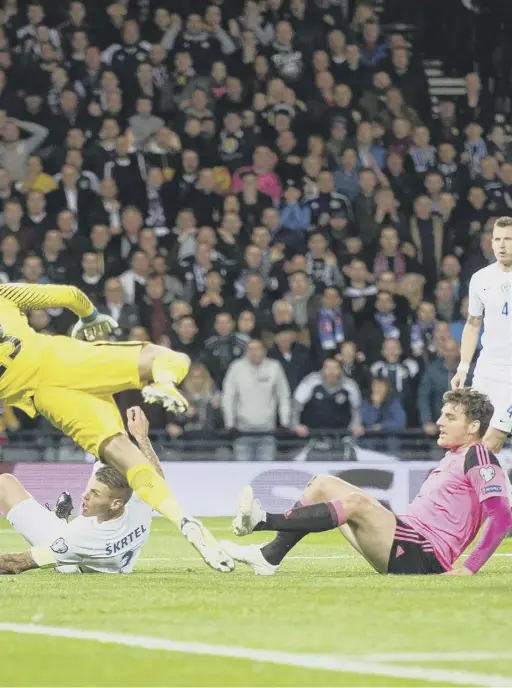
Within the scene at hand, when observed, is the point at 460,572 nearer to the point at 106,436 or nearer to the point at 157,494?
the point at 157,494

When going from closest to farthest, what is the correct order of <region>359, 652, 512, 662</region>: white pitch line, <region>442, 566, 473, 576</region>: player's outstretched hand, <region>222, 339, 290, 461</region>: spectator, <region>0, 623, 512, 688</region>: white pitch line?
<region>0, 623, 512, 688</region>: white pitch line < <region>359, 652, 512, 662</region>: white pitch line < <region>442, 566, 473, 576</region>: player's outstretched hand < <region>222, 339, 290, 461</region>: spectator

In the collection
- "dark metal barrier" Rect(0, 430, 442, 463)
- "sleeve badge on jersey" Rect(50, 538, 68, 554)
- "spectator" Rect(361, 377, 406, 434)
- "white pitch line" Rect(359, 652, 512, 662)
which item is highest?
"white pitch line" Rect(359, 652, 512, 662)

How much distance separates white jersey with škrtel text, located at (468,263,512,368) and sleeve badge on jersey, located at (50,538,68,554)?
392 centimetres

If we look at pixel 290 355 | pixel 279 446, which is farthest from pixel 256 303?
pixel 279 446

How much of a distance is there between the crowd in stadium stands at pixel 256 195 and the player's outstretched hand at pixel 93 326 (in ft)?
20.7

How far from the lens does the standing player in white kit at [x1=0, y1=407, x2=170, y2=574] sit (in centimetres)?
822

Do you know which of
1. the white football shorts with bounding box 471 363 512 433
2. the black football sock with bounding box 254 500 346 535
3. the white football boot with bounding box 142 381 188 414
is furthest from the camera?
the white football shorts with bounding box 471 363 512 433

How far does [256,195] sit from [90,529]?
9548mm

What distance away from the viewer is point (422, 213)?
17828 mm

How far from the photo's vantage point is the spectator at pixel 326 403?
15430 mm

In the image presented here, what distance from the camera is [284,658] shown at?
4902 millimetres

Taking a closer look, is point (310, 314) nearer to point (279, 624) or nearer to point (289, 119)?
point (289, 119)

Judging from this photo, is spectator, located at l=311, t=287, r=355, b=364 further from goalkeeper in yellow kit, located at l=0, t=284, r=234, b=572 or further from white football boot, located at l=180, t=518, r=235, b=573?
white football boot, located at l=180, t=518, r=235, b=573

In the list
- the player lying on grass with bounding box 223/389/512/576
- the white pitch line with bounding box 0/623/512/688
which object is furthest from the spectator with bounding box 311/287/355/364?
the white pitch line with bounding box 0/623/512/688
